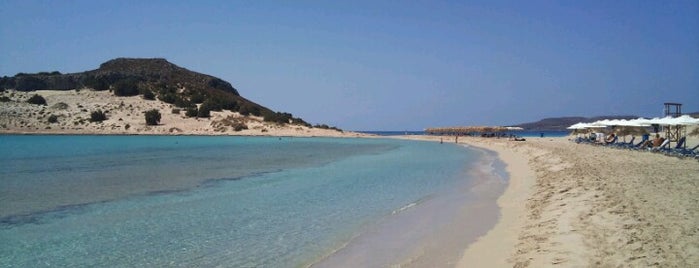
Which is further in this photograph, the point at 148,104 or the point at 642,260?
the point at 148,104

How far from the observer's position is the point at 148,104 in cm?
7281

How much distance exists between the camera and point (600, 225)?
25.0 ft

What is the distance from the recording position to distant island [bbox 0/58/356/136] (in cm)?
6425

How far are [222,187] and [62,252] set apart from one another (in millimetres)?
8219

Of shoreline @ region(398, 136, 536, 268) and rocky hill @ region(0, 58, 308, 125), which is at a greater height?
rocky hill @ region(0, 58, 308, 125)

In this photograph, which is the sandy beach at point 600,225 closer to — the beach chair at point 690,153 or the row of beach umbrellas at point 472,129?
the beach chair at point 690,153

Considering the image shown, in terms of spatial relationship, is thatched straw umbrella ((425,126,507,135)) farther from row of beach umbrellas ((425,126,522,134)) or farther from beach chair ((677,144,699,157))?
beach chair ((677,144,699,157))

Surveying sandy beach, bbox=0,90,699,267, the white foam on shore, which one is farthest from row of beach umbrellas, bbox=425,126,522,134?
the white foam on shore

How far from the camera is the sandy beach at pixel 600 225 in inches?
232

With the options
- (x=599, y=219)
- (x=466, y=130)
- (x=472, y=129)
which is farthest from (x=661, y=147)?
(x=466, y=130)

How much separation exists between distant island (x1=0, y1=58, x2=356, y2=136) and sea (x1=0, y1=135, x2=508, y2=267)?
163 ft

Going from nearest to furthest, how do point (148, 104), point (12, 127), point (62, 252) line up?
point (62, 252) → point (12, 127) → point (148, 104)

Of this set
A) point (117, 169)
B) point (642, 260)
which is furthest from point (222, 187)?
point (642, 260)

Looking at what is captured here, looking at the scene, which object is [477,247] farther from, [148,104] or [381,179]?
[148,104]
